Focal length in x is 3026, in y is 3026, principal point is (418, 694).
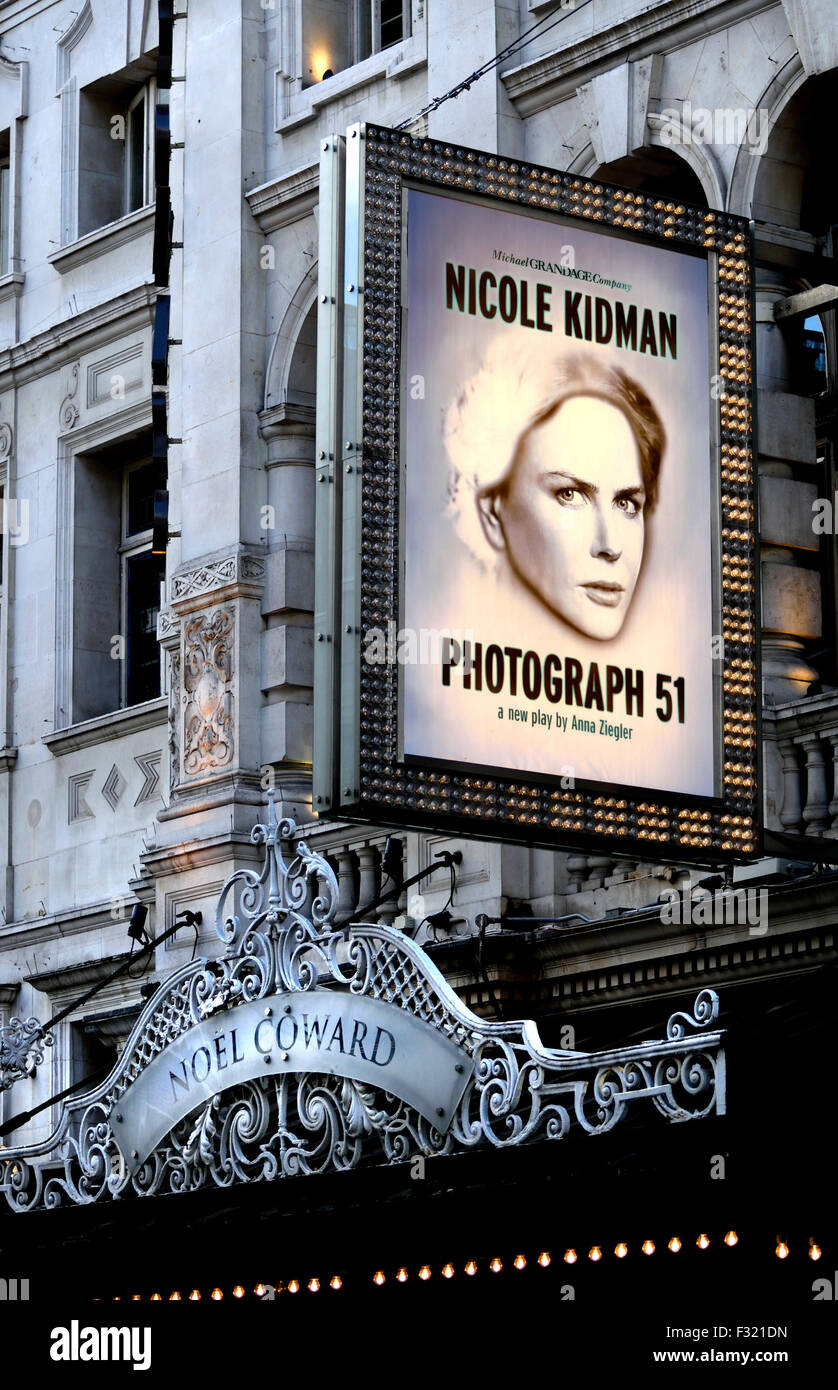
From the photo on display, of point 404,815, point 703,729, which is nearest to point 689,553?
point 703,729

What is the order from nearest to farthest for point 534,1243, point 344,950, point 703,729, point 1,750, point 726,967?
point 534,1243, point 703,729, point 726,967, point 344,950, point 1,750

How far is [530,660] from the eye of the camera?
1543 cm

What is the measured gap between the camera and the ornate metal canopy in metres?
15.1

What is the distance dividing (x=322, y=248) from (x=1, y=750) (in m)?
10.6

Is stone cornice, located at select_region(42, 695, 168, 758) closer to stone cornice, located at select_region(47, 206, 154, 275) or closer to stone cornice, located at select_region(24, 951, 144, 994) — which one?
stone cornice, located at select_region(24, 951, 144, 994)

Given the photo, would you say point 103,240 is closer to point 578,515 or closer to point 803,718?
point 803,718

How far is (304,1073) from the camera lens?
16.8 metres

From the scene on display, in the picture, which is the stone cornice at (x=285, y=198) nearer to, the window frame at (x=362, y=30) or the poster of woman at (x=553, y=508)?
the window frame at (x=362, y=30)

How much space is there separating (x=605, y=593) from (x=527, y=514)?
1.90 feet

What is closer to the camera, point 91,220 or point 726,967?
point 726,967

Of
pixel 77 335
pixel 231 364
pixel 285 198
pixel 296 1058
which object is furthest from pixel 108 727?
pixel 296 1058

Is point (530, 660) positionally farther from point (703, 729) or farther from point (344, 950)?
point (344, 950)

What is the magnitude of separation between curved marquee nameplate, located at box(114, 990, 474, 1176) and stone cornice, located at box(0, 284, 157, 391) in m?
8.50

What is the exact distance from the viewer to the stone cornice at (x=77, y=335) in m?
24.6
